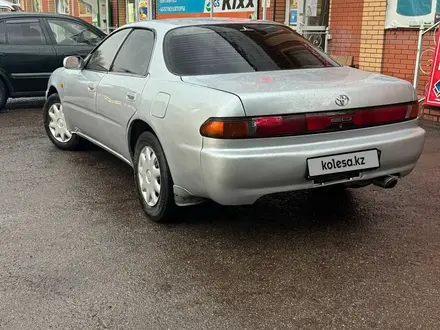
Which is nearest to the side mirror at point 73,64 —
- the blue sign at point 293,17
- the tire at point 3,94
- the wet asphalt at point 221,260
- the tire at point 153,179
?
the wet asphalt at point 221,260

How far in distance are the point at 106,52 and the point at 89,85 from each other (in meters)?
0.38

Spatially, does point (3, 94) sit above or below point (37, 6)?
below

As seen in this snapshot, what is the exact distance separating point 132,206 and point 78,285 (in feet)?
4.61

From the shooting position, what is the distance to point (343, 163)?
11.7 feet

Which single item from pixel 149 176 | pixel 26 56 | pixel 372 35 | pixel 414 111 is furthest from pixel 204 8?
pixel 414 111

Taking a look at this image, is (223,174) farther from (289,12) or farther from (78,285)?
(289,12)

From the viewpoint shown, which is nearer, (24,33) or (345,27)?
(345,27)

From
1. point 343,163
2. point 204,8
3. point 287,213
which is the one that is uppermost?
point 204,8

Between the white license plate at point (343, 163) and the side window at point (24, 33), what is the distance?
7420 mm

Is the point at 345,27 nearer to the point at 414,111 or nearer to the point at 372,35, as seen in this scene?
the point at 372,35

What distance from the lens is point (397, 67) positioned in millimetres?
8070

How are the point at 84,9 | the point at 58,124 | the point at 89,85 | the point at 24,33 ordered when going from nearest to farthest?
1. the point at 89,85
2. the point at 58,124
3. the point at 24,33
4. the point at 84,9

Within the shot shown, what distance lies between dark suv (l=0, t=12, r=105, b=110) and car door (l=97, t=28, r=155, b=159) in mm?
4942

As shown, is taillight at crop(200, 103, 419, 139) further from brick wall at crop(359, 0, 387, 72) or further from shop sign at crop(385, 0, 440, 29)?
brick wall at crop(359, 0, 387, 72)
